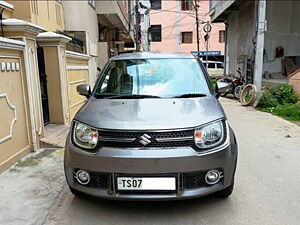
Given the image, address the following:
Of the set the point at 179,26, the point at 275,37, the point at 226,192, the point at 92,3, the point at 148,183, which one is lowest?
the point at 226,192

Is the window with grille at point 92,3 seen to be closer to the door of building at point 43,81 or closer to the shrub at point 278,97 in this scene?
the door of building at point 43,81

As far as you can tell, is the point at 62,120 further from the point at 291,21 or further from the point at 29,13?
the point at 291,21

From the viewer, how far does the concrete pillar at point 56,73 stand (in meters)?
5.98

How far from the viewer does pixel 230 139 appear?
3.00 metres

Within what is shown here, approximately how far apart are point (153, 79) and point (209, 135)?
→ 1311 mm

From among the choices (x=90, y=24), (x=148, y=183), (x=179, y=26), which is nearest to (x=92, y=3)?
(x=90, y=24)

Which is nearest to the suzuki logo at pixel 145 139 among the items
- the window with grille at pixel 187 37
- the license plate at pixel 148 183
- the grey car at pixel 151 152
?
the grey car at pixel 151 152

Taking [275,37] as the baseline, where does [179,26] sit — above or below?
above

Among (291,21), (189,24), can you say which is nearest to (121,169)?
(291,21)

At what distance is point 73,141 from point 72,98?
14.6ft

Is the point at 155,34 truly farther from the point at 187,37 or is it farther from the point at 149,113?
the point at 149,113

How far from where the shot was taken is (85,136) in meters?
2.85

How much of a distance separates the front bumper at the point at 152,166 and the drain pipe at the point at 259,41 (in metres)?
8.75

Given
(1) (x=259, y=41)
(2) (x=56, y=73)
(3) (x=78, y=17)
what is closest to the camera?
(2) (x=56, y=73)
